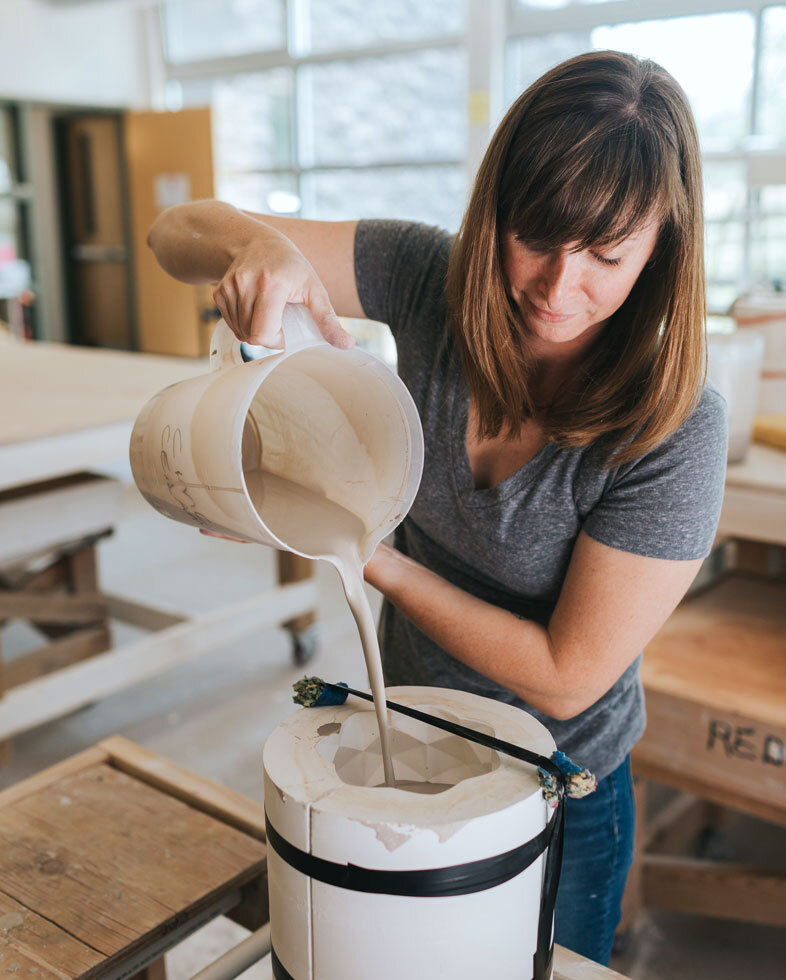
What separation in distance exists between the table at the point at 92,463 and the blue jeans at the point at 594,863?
4.74 feet

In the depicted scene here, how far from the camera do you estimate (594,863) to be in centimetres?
111

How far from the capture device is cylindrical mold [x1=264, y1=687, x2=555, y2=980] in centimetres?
63

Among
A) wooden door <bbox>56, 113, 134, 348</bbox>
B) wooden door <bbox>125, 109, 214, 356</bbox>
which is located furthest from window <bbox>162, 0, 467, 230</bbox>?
wooden door <bbox>56, 113, 134, 348</bbox>

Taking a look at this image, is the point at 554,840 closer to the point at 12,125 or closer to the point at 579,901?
the point at 579,901

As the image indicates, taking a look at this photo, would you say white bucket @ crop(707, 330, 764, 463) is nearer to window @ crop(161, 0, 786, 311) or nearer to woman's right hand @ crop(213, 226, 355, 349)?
woman's right hand @ crop(213, 226, 355, 349)

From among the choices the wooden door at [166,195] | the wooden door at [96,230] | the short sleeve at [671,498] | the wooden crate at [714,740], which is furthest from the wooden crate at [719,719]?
the wooden door at [96,230]

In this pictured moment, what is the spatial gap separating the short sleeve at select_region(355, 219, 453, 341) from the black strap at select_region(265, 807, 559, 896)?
0.61 meters

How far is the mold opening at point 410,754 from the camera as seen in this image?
795mm

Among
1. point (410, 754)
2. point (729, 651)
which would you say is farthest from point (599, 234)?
point (729, 651)

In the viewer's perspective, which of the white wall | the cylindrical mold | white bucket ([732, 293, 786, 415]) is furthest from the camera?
the white wall

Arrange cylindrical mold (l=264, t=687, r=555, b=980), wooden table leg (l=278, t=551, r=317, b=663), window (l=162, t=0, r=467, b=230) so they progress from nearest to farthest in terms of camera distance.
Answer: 1. cylindrical mold (l=264, t=687, r=555, b=980)
2. wooden table leg (l=278, t=551, r=317, b=663)
3. window (l=162, t=0, r=467, b=230)

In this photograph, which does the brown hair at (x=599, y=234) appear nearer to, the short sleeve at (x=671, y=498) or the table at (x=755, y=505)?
the short sleeve at (x=671, y=498)

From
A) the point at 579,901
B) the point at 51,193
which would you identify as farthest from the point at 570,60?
the point at 51,193

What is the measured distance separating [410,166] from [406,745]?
5.12 meters
